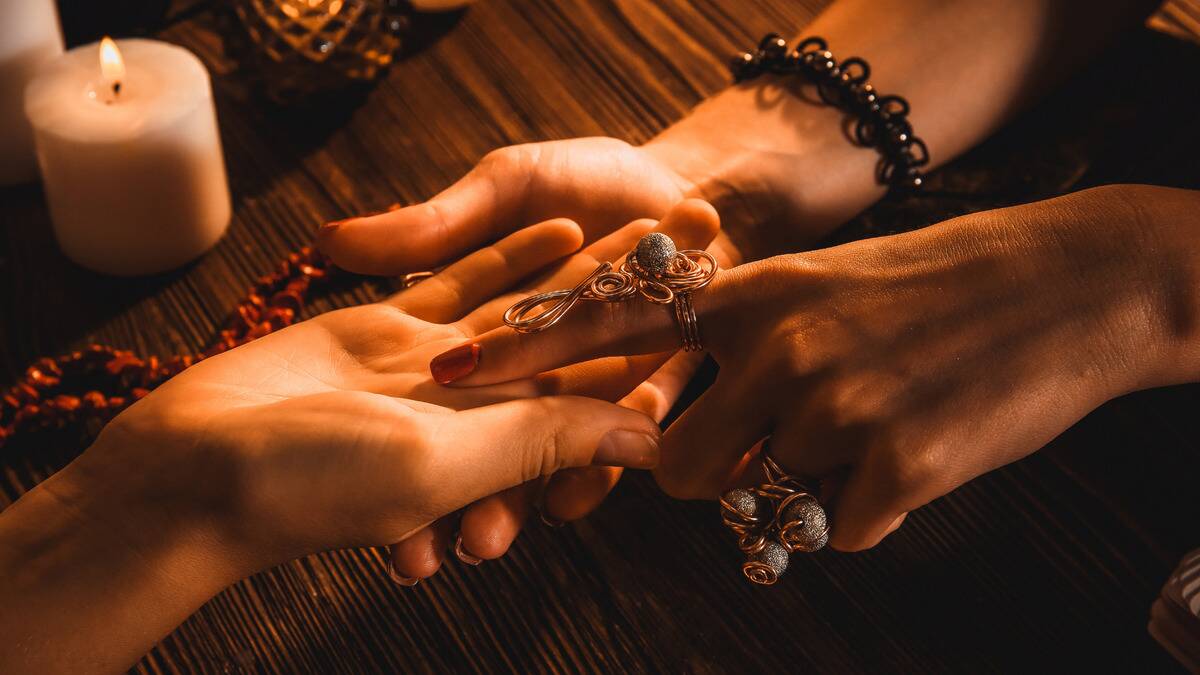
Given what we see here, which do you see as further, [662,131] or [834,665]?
[662,131]

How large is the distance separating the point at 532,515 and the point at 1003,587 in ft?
1.35

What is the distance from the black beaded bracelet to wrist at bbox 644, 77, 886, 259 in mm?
16

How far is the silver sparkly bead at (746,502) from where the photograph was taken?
77 centimetres

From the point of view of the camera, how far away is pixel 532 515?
0.88 m

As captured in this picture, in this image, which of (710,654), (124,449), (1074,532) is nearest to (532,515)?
(710,654)

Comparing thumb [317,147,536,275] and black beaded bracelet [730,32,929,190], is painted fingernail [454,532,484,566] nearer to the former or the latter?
thumb [317,147,536,275]

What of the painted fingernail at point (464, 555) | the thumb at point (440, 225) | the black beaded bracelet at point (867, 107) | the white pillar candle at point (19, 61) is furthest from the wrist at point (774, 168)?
the white pillar candle at point (19, 61)

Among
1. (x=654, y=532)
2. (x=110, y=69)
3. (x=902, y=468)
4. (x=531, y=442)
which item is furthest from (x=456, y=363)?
(x=110, y=69)

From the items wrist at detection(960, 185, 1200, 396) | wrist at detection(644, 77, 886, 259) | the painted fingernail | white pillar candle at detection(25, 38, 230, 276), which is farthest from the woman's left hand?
white pillar candle at detection(25, 38, 230, 276)

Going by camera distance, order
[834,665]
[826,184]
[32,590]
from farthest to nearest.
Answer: [826,184]
[834,665]
[32,590]

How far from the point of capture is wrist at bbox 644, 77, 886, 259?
109 cm

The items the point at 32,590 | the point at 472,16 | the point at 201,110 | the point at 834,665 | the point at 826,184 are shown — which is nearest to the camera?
the point at 32,590

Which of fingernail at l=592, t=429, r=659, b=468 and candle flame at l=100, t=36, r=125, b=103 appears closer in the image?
fingernail at l=592, t=429, r=659, b=468

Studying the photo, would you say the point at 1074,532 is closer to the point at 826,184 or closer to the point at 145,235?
the point at 826,184
